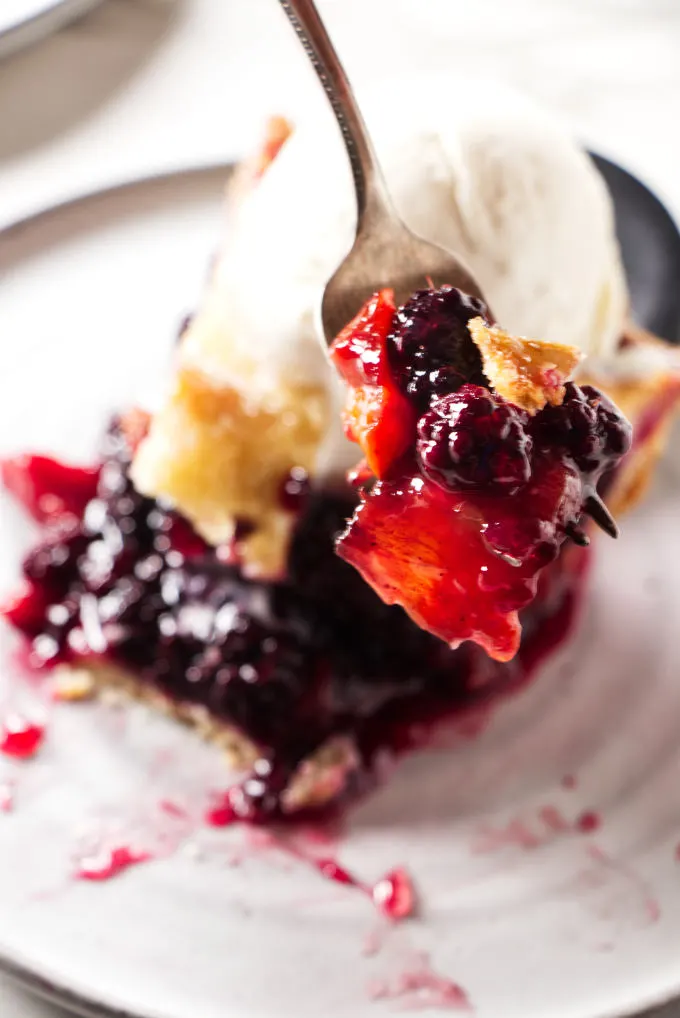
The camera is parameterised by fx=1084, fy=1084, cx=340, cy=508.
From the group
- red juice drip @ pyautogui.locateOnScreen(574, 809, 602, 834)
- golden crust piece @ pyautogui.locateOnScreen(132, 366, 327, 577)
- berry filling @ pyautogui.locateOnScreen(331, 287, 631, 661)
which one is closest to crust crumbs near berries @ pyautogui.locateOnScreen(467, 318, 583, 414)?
berry filling @ pyautogui.locateOnScreen(331, 287, 631, 661)

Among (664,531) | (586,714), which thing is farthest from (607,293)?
(586,714)

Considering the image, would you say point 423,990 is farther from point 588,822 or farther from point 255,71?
point 255,71

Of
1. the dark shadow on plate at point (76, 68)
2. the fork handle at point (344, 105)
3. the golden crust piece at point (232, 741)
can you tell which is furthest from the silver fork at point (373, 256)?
the dark shadow on plate at point (76, 68)

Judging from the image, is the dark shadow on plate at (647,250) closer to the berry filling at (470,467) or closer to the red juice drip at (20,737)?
the berry filling at (470,467)

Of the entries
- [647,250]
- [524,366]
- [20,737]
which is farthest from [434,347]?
[647,250]

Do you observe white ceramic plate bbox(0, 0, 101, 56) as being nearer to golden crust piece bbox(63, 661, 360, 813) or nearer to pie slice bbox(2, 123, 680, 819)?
pie slice bbox(2, 123, 680, 819)
